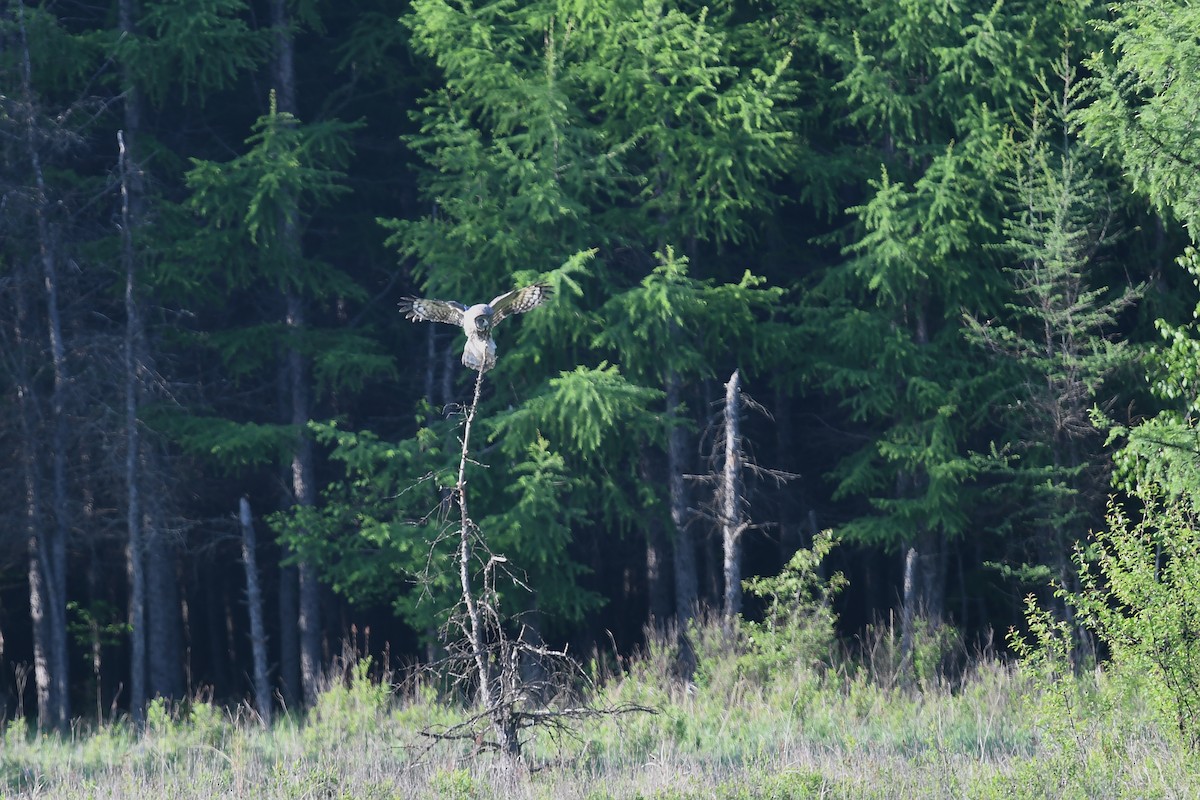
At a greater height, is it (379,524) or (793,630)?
(379,524)

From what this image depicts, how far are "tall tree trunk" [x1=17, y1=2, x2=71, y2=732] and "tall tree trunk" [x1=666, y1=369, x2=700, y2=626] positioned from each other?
23.9ft

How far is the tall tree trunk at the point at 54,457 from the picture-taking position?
17219 mm

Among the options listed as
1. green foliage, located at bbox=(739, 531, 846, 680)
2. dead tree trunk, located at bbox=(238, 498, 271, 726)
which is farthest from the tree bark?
dead tree trunk, located at bbox=(238, 498, 271, 726)

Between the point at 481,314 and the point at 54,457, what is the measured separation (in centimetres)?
1038

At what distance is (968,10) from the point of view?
684 inches

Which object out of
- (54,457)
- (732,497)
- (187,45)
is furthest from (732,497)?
(187,45)

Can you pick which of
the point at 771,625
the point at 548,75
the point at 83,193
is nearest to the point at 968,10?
the point at 548,75

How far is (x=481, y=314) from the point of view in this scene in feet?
30.4

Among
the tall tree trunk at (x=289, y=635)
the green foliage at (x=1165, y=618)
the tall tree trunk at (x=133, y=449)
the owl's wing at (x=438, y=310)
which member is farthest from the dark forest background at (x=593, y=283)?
the owl's wing at (x=438, y=310)

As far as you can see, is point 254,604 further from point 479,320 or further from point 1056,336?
point 1056,336

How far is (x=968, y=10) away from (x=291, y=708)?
465 inches

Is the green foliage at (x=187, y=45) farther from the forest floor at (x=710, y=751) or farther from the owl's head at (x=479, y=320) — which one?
the owl's head at (x=479, y=320)

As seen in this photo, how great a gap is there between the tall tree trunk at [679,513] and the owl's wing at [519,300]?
8.07 metres

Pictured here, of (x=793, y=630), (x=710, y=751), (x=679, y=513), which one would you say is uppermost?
(x=679, y=513)
